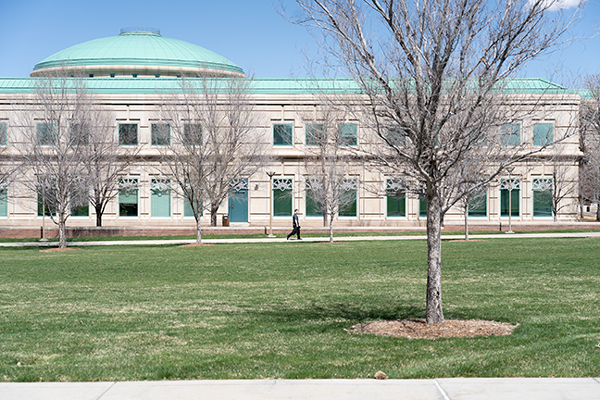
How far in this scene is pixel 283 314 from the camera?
36.7 ft

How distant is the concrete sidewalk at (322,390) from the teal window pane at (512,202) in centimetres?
4018

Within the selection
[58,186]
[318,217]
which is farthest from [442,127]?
[318,217]

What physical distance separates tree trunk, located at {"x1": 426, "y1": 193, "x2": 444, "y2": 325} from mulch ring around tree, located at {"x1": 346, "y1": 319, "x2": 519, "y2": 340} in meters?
0.20

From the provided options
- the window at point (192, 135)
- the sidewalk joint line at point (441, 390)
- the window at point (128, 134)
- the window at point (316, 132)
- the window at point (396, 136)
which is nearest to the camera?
the sidewalk joint line at point (441, 390)

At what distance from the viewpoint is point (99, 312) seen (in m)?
11.6

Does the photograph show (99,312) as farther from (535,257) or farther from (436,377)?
(535,257)

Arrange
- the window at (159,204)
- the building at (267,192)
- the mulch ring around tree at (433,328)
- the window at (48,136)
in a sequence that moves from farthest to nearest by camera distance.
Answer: the window at (159,204) → the building at (267,192) → the window at (48,136) → the mulch ring around tree at (433,328)

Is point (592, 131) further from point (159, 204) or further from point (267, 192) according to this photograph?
point (159, 204)

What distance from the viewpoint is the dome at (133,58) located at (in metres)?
50.8

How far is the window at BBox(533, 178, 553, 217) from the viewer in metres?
44.6

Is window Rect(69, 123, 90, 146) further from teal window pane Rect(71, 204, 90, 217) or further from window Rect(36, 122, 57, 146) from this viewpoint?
teal window pane Rect(71, 204, 90, 217)

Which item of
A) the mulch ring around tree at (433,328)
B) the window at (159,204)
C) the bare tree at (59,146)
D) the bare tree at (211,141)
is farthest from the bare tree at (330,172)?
the mulch ring around tree at (433,328)

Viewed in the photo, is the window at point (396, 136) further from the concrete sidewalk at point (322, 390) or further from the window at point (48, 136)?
the window at point (48, 136)

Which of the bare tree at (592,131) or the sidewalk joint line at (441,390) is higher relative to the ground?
the bare tree at (592,131)
